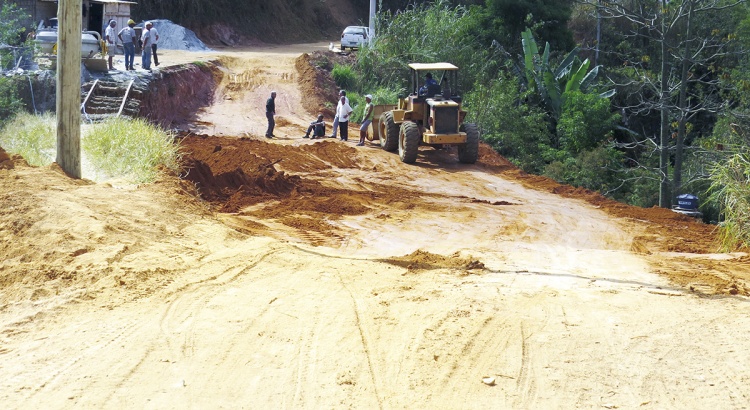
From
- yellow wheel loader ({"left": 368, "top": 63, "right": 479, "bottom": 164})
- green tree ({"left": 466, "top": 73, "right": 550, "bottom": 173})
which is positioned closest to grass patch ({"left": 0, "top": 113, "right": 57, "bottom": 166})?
yellow wheel loader ({"left": 368, "top": 63, "right": 479, "bottom": 164})

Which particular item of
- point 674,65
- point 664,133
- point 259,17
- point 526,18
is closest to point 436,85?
point 664,133

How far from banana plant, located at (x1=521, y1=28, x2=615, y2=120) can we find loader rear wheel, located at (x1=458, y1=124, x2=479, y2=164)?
9800mm

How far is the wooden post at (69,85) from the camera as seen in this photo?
1238 centimetres

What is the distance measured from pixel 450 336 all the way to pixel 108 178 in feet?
26.2

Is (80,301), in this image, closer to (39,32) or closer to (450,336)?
(450,336)

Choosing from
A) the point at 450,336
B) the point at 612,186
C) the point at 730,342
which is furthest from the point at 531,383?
the point at 612,186

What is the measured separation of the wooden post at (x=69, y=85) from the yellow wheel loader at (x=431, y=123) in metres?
10.0

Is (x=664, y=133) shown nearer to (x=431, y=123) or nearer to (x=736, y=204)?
(x=431, y=123)

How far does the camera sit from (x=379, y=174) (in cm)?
2036

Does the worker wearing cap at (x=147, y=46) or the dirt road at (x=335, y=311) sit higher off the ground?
the worker wearing cap at (x=147, y=46)

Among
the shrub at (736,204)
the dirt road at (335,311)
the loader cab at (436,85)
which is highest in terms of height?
the loader cab at (436,85)

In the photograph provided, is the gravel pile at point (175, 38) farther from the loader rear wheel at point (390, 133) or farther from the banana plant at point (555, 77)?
the loader rear wheel at point (390, 133)

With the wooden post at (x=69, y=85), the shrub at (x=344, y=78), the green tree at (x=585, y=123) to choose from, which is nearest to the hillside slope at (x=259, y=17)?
the shrub at (x=344, y=78)

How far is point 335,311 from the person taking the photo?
8.34m
